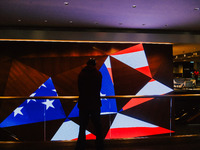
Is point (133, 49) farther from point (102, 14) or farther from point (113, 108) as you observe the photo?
point (113, 108)

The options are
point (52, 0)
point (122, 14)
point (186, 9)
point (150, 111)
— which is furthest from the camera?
point (150, 111)

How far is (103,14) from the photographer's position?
186 inches

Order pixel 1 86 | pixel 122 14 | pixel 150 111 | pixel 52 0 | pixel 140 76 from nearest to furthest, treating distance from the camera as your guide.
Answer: pixel 52 0 → pixel 122 14 → pixel 150 111 → pixel 1 86 → pixel 140 76

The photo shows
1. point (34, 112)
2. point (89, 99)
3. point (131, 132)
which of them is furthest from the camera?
point (131, 132)

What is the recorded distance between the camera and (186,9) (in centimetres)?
433

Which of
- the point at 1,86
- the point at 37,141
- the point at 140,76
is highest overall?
the point at 140,76

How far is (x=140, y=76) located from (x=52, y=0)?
3.97 m

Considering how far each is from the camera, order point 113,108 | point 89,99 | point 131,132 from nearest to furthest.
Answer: point 89,99
point 113,108
point 131,132

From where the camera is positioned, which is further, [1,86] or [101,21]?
[1,86]

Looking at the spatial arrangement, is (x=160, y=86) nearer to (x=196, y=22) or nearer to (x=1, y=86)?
(x=196, y=22)

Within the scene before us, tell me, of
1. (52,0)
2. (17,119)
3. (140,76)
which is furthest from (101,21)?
(17,119)

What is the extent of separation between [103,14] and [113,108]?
2331mm

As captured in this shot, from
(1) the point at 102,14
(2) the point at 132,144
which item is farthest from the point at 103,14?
(2) the point at 132,144

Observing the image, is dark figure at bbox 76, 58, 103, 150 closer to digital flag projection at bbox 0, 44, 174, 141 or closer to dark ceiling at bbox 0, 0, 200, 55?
digital flag projection at bbox 0, 44, 174, 141
